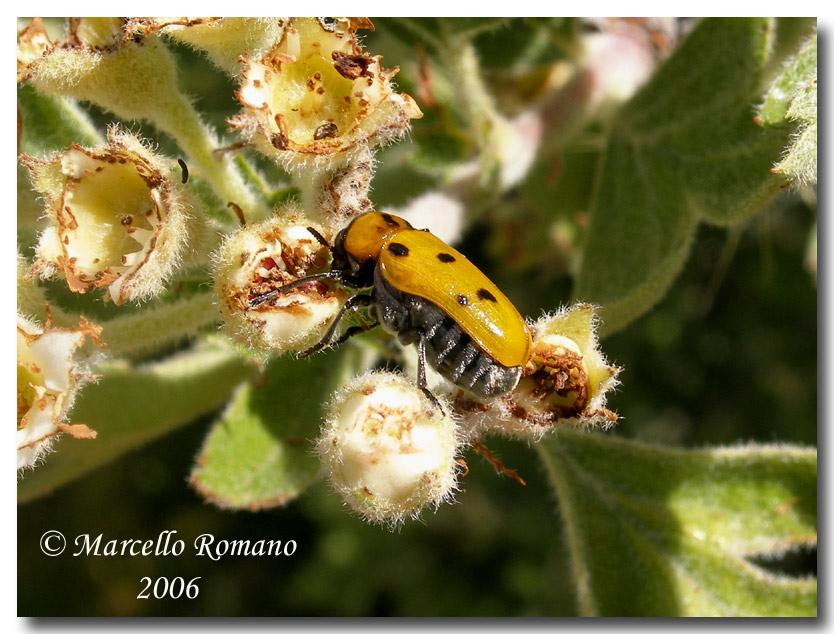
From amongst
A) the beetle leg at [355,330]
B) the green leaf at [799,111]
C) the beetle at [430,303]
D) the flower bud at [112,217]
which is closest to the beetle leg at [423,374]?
the beetle at [430,303]

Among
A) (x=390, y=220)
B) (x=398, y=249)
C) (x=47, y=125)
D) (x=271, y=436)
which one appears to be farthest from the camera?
(x=271, y=436)

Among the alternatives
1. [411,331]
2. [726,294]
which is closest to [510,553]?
[726,294]

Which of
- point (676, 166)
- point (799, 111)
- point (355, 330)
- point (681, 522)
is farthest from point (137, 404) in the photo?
point (799, 111)

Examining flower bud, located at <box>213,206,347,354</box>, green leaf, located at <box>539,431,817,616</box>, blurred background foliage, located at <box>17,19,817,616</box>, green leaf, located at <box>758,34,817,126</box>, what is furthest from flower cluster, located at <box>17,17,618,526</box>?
blurred background foliage, located at <box>17,19,817,616</box>

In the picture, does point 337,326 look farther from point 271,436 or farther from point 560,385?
point 271,436

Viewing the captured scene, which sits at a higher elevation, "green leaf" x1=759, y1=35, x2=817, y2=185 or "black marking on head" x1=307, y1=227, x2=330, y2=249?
"green leaf" x1=759, y1=35, x2=817, y2=185

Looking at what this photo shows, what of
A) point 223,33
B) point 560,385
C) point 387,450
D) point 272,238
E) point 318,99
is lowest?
point 387,450

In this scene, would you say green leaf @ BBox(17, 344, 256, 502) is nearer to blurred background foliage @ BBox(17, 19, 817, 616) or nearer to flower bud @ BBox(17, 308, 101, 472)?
flower bud @ BBox(17, 308, 101, 472)
